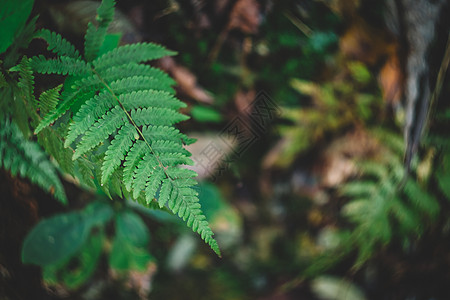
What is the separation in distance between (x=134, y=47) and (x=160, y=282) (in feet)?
5.68

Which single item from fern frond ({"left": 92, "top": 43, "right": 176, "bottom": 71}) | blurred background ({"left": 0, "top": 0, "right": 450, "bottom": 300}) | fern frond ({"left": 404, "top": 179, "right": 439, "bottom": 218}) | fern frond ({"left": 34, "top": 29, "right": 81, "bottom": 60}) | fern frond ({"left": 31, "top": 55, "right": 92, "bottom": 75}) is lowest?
fern frond ({"left": 404, "top": 179, "right": 439, "bottom": 218})

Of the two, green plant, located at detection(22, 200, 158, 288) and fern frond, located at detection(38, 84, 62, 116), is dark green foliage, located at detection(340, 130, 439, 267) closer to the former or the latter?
green plant, located at detection(22, 200, 158, 288)

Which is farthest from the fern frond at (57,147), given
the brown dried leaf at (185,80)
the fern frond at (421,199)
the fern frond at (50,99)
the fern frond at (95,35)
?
the fern frond at (421,199)

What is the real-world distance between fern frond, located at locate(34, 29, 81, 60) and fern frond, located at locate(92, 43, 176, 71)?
0.30 feet

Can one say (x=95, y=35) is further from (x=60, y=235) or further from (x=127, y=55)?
(x=60, y=235)

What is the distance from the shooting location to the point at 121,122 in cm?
99

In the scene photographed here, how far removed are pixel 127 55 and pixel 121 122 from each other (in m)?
0.31

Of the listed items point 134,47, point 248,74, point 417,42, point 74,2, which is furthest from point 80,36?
point 417,42

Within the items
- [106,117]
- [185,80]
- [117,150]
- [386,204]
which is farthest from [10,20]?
[386,204]

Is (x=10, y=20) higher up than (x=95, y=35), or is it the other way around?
(x=10, y=20)

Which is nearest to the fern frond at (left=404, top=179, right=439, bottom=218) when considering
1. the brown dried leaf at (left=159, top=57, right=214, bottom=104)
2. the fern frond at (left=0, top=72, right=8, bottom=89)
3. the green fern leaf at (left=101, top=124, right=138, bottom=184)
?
the brown dried leaf at (left=159, top=57, right=214, bottom=104)

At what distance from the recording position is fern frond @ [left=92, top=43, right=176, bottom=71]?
109cm

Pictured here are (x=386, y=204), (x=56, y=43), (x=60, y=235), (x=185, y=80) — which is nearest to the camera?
(x=56, y=43)

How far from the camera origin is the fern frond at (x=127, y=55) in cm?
109
